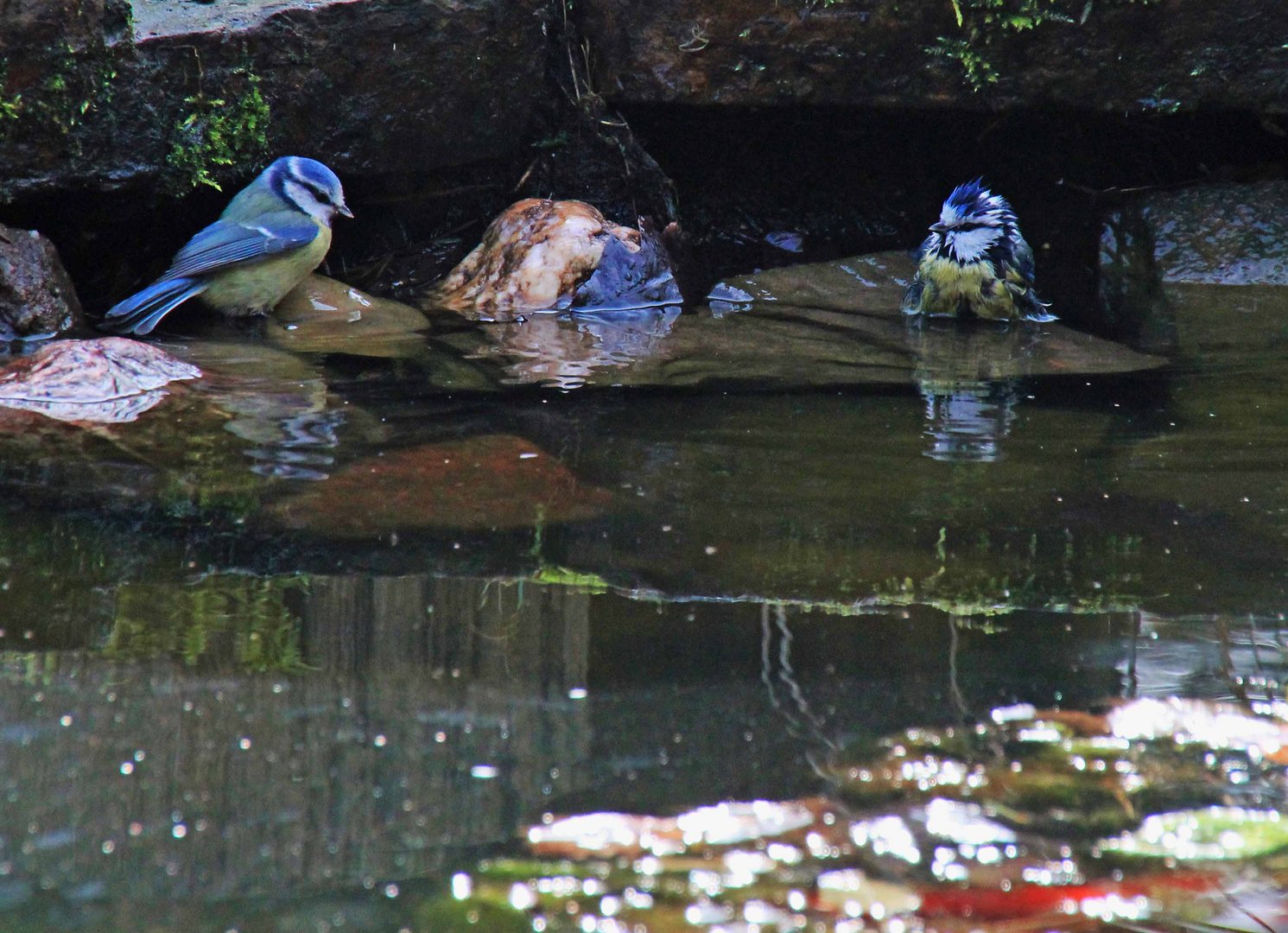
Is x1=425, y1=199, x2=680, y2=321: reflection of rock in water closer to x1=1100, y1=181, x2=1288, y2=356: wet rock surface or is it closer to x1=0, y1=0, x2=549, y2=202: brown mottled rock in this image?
x1=0, y1=0, x2=549, y2=202: brown mottled rock

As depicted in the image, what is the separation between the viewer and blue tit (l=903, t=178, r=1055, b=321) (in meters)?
5.57

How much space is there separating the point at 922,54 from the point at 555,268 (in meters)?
2.01

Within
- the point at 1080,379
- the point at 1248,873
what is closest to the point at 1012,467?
the point at 1080,379

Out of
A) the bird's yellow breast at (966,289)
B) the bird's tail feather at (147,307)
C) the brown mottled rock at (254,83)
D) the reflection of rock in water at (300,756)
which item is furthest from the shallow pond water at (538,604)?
the brown mottled rock at (254,83)

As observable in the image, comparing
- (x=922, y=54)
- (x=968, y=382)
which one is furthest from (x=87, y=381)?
(x=922, y=54)

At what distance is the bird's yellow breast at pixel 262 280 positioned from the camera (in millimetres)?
5422

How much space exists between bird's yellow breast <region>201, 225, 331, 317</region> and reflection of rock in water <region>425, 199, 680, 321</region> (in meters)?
0.64

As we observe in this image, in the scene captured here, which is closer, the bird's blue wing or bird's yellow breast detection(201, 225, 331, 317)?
the bird's blue wing

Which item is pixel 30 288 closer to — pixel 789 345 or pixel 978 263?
pixel 789 345

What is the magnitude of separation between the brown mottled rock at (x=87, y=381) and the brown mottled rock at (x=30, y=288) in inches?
31.5

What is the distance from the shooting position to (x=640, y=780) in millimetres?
1786

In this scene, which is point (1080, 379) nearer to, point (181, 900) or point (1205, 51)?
point (1205, 51)

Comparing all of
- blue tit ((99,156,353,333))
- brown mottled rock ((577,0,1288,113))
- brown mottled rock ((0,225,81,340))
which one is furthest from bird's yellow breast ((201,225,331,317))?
brown mottled rock ((577,0,1288,113))

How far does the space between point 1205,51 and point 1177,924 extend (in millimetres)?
5484
